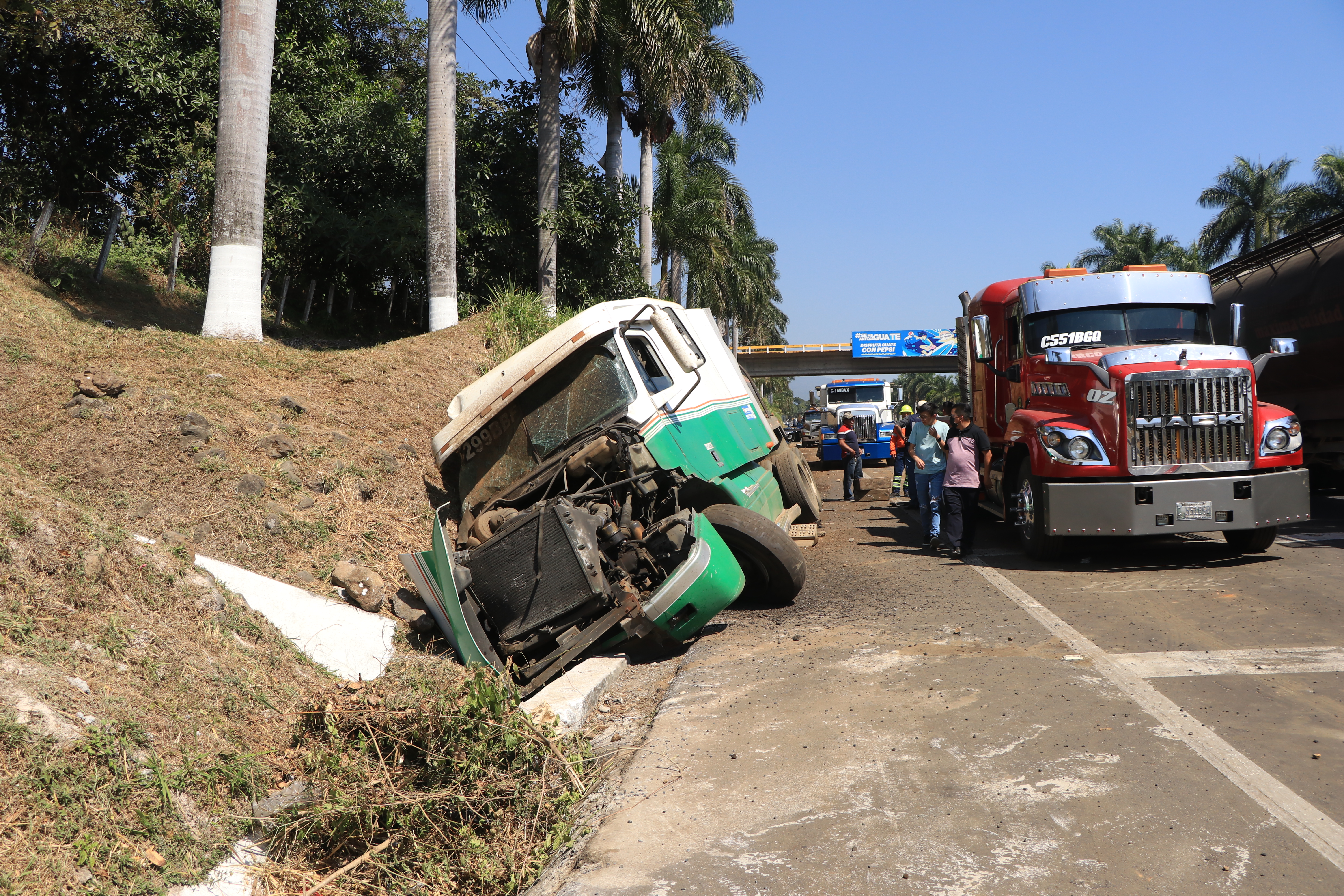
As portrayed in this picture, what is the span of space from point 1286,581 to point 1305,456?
6.14 m

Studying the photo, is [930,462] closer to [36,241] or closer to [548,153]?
[548,153]

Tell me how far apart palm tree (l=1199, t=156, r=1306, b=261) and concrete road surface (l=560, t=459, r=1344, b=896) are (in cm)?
4426

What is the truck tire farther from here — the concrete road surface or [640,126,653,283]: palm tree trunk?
[640,126,653,283]: palm tree trunk

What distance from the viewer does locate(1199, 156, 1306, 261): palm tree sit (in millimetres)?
43562

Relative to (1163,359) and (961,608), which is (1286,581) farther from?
(961,608)

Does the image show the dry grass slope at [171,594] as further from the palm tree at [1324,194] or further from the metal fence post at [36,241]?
the palm tree at [1324,194]

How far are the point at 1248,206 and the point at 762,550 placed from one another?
4764cm

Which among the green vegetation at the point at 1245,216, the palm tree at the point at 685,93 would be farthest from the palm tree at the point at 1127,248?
the palm tree at the point at 685,93

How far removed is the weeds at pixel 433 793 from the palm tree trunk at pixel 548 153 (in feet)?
46.0

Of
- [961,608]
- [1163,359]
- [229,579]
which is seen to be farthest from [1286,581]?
[229,579]

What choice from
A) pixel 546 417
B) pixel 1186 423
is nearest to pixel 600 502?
pixel 546 417

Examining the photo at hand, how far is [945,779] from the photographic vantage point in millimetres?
4117

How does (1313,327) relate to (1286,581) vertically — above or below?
above

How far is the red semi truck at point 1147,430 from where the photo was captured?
840 centimetres
